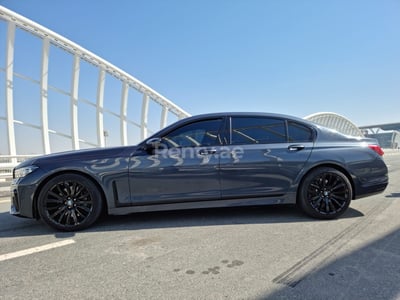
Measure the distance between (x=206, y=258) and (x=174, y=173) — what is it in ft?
4.32

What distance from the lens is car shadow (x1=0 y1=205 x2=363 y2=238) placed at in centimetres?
370

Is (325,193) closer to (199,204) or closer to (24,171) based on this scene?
(199,204)

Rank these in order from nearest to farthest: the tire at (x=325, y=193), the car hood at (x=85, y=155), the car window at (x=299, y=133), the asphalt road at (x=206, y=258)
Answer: the asphalt road at (x=206, y=258) < the car hood at (x=85, y=155) < the tire at (x=325, y=193) < the car window at (x=299, y=133)

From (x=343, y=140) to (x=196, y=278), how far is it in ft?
10.3

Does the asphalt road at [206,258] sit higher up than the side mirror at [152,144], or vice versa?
the side mirror at [152,144]

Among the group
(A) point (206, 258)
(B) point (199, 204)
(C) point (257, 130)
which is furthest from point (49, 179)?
(C) point (257, 130)

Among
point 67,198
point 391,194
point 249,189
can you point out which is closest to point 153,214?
point 67,198

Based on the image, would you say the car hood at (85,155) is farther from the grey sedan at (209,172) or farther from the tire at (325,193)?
the tire at (325,193)

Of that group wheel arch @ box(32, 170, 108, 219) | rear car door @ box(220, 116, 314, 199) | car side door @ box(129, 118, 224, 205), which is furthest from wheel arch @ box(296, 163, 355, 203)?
wheel arch @ box(32, 170, 108, 219)

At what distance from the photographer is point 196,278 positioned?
232 centimetres

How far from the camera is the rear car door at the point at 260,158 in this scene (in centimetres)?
382

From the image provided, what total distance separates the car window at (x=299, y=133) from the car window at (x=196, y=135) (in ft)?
3.57

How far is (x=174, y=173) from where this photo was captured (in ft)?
12.1

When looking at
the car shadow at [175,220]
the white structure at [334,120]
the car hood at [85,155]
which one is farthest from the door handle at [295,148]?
the white structure at [334,120]
